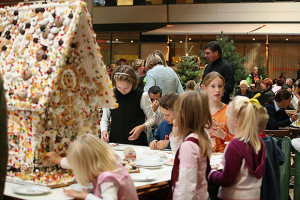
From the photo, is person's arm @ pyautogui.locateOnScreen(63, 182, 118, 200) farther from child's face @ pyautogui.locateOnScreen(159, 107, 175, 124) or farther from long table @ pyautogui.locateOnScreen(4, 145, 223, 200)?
child's face @ pyautogui.locateOnScreen(159, 107, 175, 124)

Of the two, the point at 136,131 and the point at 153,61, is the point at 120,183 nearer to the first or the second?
the point at 136,131

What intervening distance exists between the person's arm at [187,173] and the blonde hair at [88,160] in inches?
20.7

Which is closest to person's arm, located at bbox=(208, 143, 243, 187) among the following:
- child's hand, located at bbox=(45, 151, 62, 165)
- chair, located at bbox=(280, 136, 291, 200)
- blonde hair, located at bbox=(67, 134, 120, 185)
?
blonde hair, located at bbox=(67, 134, 120, 185)

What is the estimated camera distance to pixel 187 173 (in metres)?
3.24

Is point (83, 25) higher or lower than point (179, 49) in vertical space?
lower

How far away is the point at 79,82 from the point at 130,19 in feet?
64.0

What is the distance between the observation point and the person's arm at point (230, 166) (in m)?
3.57

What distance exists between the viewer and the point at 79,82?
3840 mm

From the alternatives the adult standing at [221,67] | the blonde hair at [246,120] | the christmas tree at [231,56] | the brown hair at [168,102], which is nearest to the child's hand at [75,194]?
the blonde hair at [246,120]

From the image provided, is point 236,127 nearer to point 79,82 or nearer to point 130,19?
point 79,82

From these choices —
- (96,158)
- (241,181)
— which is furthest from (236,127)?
(96,158)

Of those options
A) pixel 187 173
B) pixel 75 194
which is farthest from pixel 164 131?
pixel 75 194

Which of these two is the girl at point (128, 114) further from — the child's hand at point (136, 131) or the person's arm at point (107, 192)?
the person's arm at point (107, 192)

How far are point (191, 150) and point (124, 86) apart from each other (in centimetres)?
231
